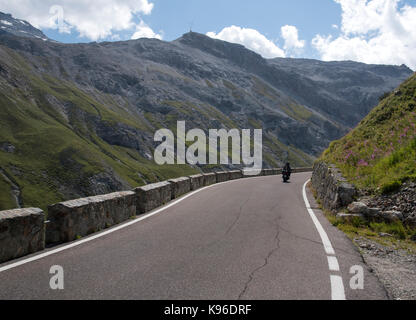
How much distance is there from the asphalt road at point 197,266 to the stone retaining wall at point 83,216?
0.52 metres

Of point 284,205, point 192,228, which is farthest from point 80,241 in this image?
point 284,205

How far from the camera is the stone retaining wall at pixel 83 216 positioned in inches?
277

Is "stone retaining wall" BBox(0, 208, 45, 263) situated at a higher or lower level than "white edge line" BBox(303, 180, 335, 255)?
higher

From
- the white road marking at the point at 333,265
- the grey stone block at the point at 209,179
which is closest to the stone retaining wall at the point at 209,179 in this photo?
the grey stone block at the point at 209,179

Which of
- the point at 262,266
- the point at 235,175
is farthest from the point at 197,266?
the point at 235,175

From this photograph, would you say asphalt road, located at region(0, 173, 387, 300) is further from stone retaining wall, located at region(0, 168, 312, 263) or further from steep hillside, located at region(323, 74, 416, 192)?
steep hillside, located at region(323, 74, 416, 192)

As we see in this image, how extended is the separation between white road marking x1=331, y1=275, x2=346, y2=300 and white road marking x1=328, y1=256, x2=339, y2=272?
436 millimetres

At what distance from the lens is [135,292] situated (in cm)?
434

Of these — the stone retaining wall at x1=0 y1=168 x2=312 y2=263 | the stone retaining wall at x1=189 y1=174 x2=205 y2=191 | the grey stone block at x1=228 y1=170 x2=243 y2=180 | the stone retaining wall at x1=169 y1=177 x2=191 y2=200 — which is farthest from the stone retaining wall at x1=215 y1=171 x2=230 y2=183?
the stone retaining wall at x1=0 y1=168 x2=312 y2=263

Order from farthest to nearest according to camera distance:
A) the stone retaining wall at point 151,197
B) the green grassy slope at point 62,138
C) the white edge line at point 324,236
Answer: the green grassy slope at point 62,138 < the stone retaining wall at point 151,197 < the white edge line at point 324,236

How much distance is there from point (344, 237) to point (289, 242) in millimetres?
1568

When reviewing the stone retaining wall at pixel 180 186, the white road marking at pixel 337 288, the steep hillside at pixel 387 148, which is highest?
the steep hillside at pixel 387 148

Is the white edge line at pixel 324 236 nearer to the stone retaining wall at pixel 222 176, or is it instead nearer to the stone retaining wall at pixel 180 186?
the stone retaining wall at pixel 180 186

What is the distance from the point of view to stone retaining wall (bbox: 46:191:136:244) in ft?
23.1
